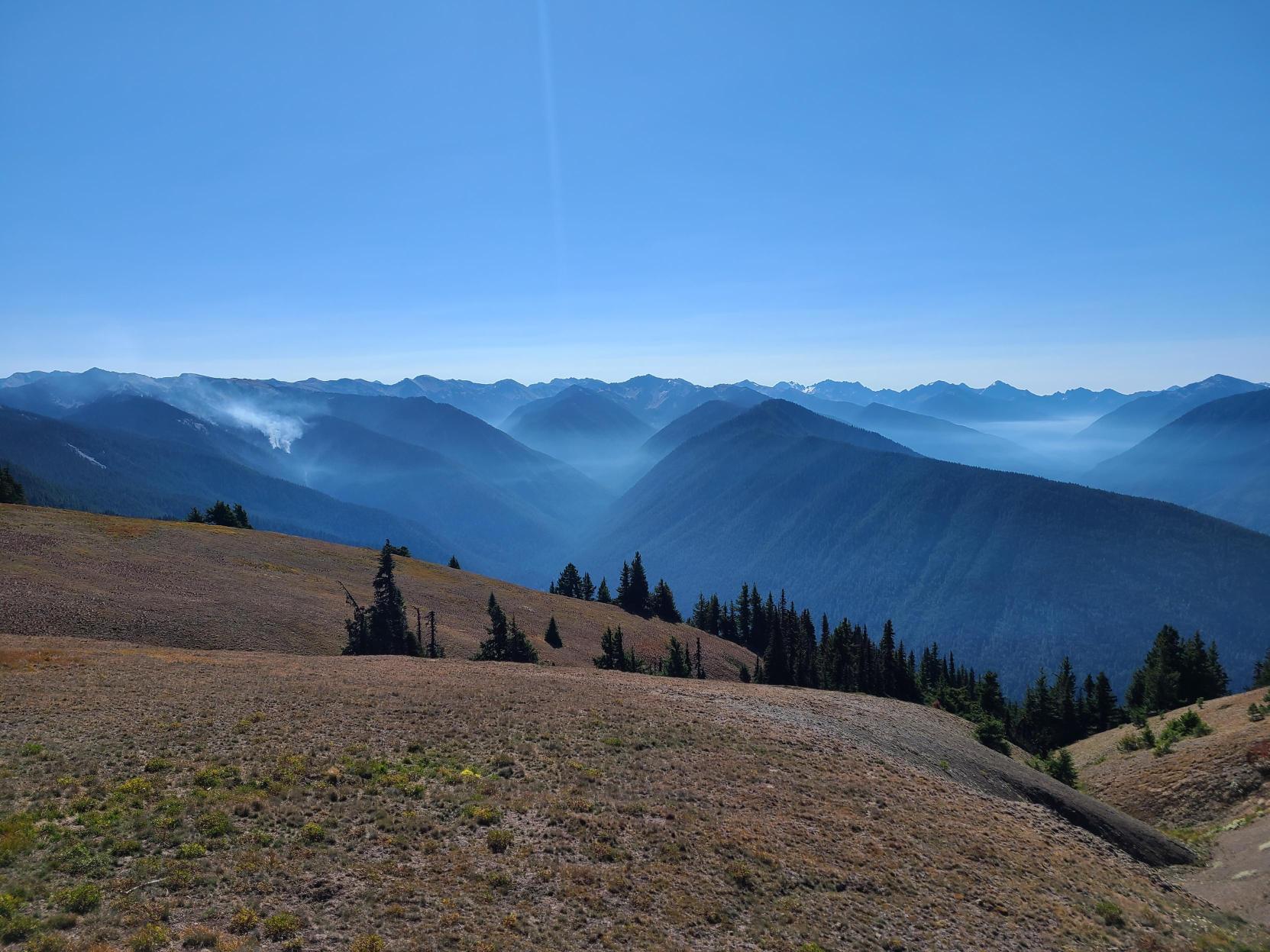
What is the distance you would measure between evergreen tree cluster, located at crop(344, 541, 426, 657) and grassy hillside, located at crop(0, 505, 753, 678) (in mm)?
2609

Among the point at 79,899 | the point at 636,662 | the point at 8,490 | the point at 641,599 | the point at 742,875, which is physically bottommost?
the point at 641,599

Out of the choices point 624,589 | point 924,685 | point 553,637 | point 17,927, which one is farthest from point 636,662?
point 17,927

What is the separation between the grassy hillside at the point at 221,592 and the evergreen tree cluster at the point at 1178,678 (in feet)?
180

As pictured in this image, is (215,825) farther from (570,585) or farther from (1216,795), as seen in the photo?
(570,585)

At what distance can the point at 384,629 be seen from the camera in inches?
2537

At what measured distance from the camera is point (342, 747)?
25.2 metres

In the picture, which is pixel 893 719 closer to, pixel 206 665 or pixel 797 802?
pixel 797 802

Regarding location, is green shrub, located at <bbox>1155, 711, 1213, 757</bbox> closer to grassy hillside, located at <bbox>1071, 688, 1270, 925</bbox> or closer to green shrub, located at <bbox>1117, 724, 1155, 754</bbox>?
grassy hillside, located at <bbox>1071, 688, 1270, 925</bbox>

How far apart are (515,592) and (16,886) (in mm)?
99732

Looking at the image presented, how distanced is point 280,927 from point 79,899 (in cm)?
463

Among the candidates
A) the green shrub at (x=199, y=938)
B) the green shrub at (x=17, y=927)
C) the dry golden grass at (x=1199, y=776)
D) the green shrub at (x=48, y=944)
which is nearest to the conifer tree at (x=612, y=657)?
the dry golden grass at (x=1199, y=776)

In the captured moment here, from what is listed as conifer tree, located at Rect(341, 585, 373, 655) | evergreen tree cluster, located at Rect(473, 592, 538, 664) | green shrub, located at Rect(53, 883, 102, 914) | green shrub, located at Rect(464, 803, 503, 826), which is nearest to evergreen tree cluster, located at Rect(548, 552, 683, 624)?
evergreen tree cluster, located at Rect(473, 592, 538, 664)

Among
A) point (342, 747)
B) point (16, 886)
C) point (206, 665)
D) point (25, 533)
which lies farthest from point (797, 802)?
point (25, 533)

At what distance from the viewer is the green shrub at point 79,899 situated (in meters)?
14.0
